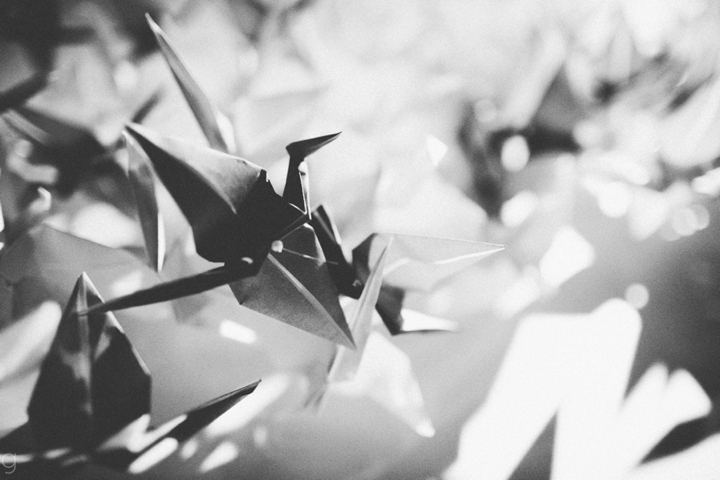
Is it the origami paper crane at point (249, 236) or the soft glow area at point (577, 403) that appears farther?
the soft glow area at point (577, 403)

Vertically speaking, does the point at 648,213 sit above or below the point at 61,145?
below

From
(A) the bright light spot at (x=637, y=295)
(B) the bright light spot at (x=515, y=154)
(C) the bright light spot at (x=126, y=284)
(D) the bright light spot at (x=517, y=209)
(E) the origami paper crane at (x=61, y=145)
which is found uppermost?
(E) the origami paper crane at (x=61, y=145)

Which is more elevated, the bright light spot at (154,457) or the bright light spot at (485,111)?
the bright light spot at (485,111)

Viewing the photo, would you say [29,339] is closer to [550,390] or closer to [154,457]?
[154,457]

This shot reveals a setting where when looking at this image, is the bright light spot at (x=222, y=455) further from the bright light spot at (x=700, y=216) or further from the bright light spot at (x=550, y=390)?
the bright light spot at (x=700, y=216)

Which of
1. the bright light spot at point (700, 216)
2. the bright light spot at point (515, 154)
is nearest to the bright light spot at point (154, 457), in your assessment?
the bright light spot at point (515, 154)

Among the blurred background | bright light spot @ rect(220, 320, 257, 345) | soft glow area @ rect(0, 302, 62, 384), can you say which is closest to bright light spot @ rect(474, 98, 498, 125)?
the blurred background

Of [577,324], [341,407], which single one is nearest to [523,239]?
[577,324]

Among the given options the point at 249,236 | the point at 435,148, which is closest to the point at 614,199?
the point at 435,148
